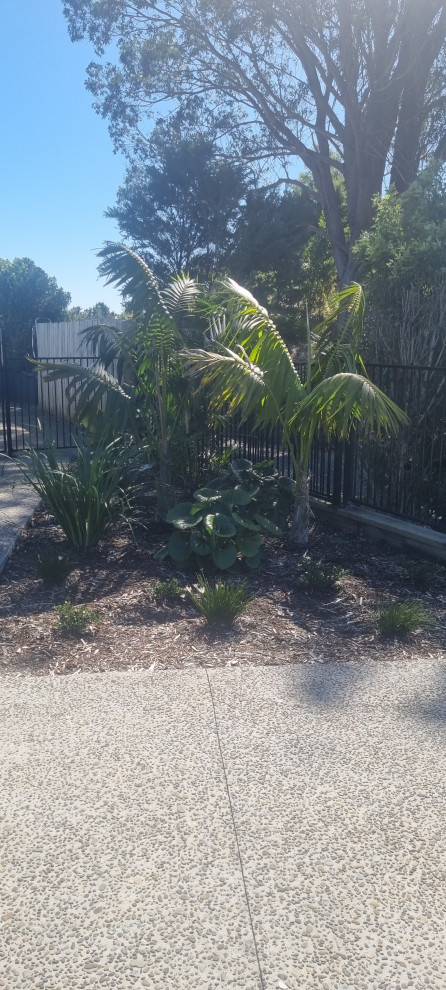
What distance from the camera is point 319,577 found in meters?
6.32

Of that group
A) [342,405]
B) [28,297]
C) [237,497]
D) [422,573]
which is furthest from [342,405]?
[28,297]

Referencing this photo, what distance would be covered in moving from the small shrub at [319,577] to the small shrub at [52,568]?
183cm

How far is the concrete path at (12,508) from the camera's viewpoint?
7.44 metres

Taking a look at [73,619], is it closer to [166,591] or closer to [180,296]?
[166,591]

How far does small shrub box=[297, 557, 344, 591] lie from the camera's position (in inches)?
247

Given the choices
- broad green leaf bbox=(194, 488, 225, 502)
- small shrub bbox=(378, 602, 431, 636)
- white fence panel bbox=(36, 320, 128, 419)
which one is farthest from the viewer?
white fence panel bbox=(36, 320, 128, 419)

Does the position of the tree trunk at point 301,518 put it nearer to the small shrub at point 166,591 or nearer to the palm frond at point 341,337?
the palm frond at point 341,337

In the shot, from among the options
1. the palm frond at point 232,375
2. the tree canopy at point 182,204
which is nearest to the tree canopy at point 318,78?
the tree canopy at point 182,204

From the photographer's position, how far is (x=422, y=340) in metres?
8.30

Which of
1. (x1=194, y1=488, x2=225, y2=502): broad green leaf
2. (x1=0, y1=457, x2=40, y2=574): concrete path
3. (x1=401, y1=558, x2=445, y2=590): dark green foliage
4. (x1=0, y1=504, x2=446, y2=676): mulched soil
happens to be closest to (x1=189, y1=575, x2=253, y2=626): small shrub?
(x1=0, y1=504, x2=446, y2=676): mulched soil

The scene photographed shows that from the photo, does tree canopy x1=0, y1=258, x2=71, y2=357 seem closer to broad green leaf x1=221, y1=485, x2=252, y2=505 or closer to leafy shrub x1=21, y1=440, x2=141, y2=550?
leafy shrub x1=21, y1=440, x2=141, y2=550

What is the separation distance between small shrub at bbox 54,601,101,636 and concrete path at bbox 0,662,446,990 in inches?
27.8

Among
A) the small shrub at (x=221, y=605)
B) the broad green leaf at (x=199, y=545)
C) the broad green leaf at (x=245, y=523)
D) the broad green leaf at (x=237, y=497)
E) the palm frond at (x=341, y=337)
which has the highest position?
the palm frond at (x=341, y=337)

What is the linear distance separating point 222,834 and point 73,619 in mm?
2427
